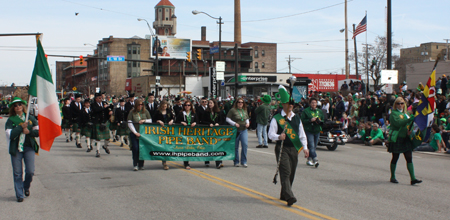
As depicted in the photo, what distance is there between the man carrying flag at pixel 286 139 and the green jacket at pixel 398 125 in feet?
8.61

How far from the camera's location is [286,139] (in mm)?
7477

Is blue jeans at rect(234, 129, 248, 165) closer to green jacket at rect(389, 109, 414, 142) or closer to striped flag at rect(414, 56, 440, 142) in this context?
green jacket at rect(389, 109, 414, 142)

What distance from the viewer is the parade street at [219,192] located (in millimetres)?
6871

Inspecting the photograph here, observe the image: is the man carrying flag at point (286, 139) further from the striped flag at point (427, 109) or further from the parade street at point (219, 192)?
the striped flag at point (427, 109)

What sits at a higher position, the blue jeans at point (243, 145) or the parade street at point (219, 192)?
the blue jeans at point (243, 145)

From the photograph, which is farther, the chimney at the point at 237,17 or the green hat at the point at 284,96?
the chimney at the point at 237,17

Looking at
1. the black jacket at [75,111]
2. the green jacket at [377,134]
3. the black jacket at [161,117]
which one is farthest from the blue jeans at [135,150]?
the green jacket at [377,134]

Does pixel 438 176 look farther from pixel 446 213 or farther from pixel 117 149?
pixel 117 149

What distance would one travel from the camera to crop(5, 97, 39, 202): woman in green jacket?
761cm

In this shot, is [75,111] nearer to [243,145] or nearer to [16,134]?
[243,145]

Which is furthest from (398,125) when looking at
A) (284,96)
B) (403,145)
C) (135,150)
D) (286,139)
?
(135,150)

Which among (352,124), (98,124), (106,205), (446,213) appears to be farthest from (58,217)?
(352,124)

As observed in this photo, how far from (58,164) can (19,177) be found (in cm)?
483

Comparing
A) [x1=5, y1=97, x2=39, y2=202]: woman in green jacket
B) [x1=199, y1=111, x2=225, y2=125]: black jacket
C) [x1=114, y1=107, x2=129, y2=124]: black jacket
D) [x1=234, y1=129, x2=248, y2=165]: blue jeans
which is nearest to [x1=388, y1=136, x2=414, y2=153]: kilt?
[x1=234, y1=129, x2=248, y2=165]: blue jeans
